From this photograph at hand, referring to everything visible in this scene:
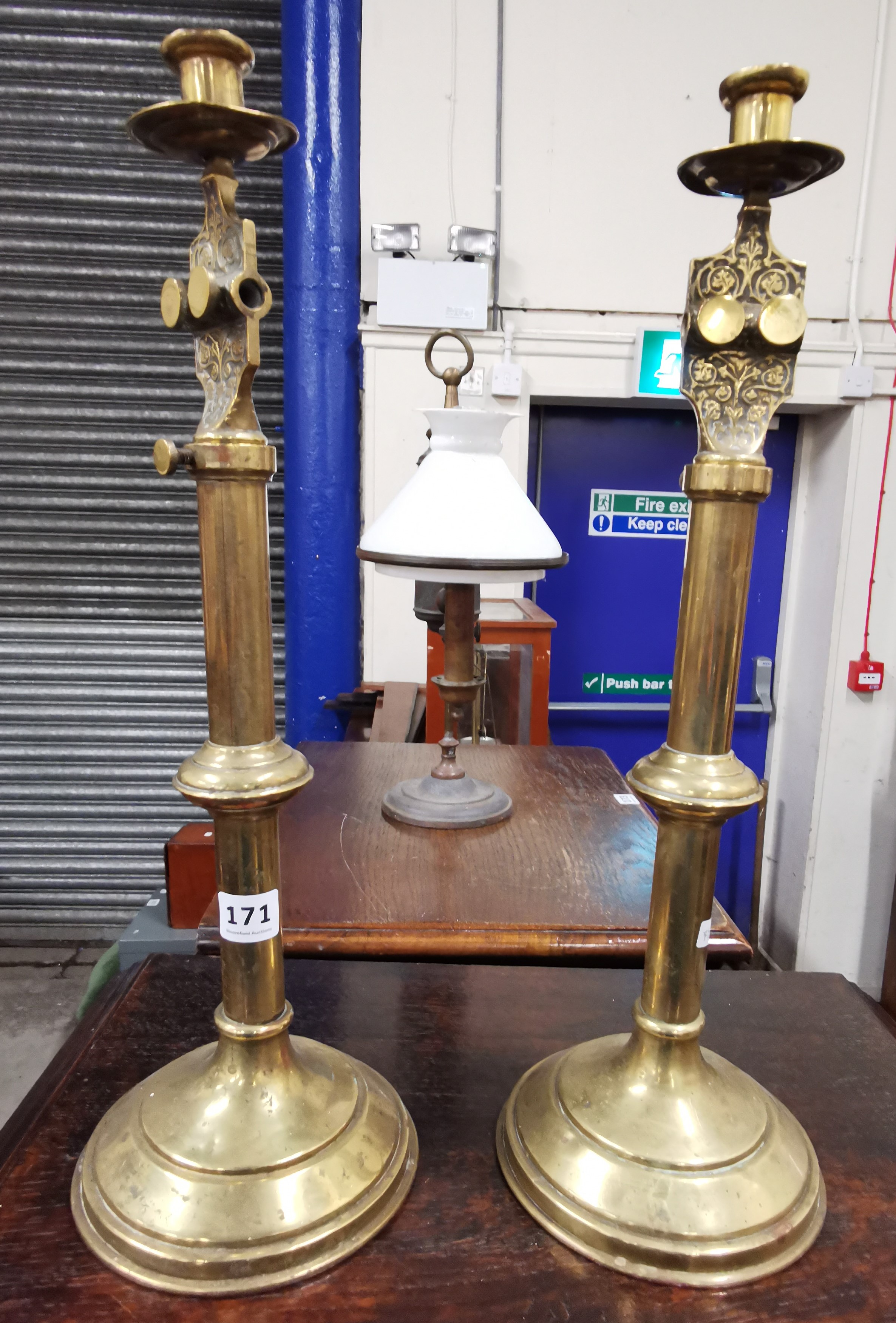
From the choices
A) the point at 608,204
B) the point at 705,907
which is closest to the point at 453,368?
the point at 705,907

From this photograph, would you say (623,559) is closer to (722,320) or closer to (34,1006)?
(722,320)

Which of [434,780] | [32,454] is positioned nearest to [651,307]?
[434,780]

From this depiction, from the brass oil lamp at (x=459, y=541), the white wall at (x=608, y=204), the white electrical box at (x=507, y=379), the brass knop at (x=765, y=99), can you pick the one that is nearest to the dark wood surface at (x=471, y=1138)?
the brass oil lamp at (x=459, y=541)

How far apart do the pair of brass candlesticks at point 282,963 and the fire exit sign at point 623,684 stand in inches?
92.4

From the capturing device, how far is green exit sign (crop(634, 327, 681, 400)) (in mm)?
2498

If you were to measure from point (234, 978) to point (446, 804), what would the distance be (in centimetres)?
68

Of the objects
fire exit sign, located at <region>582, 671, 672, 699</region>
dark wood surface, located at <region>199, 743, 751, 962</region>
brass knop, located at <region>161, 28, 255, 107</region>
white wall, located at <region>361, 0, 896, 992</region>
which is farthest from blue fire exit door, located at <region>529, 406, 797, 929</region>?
brass knop, located at <region>161, 28, 255, 107</region>

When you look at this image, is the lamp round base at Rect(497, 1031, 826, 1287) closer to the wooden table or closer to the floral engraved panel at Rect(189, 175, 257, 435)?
the floral engraved panel at Rect(189, 175, 257, 435)

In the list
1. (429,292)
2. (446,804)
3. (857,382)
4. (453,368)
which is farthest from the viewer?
(857,382)

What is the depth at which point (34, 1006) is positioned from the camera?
2.82 m

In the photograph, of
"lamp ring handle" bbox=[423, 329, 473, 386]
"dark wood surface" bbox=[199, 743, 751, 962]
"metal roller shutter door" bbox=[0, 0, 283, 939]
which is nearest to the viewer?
"dark wood surface" bbox=[199, 743, 751, 962]

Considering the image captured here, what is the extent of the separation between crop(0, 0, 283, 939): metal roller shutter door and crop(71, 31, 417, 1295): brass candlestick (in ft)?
6.57

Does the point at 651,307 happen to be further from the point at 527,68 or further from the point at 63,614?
the point at 63,614

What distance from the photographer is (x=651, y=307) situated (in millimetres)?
2549
